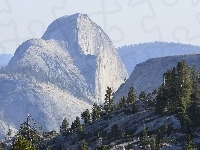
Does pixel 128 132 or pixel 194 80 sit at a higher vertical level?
pixel 194 80

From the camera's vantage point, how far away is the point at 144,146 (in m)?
107

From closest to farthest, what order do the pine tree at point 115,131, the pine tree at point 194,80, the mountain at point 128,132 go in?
the mountain at point 128,132 < the pine tree at point 115,131 < the pine tree at point 194,80

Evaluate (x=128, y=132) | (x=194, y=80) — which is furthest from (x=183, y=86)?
(x=194, y=80)

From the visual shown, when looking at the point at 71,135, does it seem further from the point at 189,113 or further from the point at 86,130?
the point at 189,113

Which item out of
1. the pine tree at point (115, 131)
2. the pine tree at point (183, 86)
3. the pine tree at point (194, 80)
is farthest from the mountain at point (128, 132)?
the pine tree at point (194, 80)

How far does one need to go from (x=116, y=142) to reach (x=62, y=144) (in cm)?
3658

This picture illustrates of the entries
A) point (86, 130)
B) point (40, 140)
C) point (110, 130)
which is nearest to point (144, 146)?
point (110, 130)

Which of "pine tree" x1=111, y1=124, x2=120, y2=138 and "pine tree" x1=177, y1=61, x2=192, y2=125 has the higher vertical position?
"pine tree" x1=177, y1=61, x2=192, y2=125

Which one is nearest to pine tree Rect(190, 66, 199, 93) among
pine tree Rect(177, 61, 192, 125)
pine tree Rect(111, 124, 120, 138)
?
pine tree Rect(177, 61, 192, 125)

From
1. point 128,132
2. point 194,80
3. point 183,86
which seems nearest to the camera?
point 183,86

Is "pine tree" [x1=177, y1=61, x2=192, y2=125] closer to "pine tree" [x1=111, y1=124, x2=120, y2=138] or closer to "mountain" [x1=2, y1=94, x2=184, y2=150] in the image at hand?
"mountain" [x1=2, y1=94, x2=184, y2=150]

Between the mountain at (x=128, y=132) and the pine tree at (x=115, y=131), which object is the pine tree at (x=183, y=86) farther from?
the pine tree at (x=115, y=131)

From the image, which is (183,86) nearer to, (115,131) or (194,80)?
(115,131)

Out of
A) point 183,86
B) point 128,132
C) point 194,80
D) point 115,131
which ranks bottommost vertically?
point 128,132
